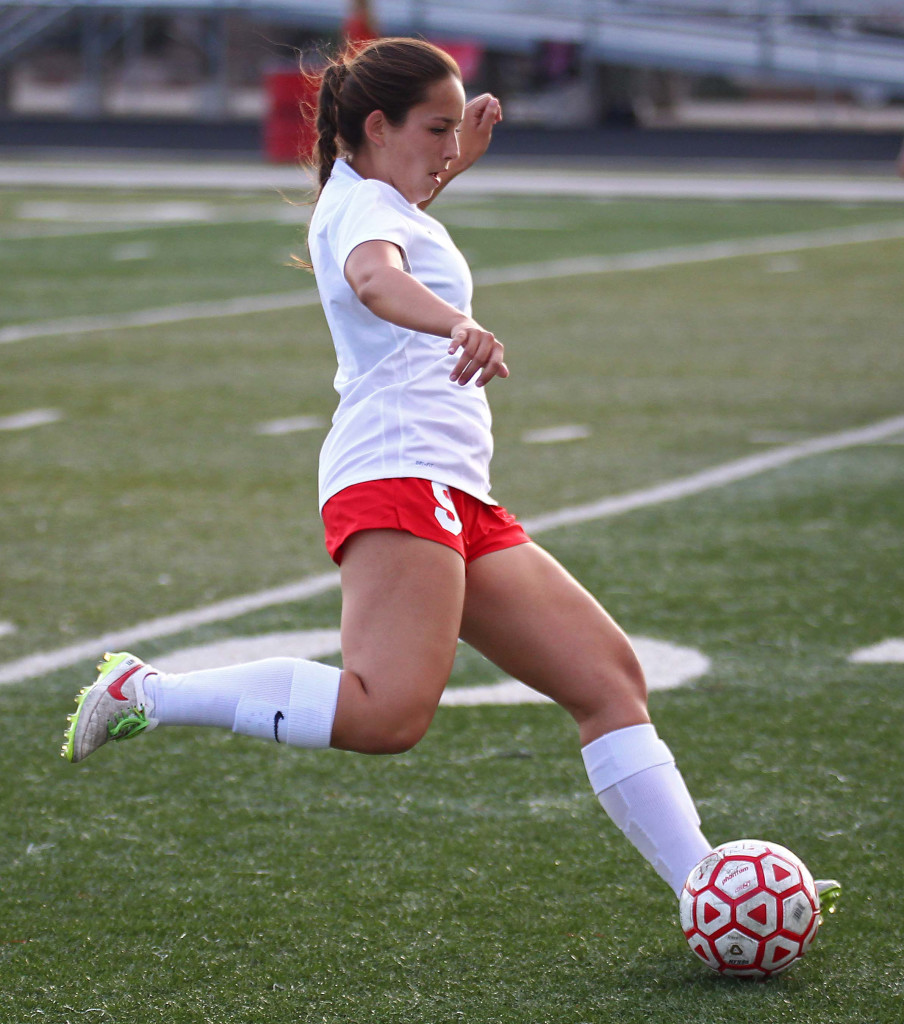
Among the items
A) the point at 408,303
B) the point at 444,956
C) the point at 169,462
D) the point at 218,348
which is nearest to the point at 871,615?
the point at 444,956

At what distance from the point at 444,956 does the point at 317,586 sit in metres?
2.83

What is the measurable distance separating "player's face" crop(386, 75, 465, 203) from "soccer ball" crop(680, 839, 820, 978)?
1.42m

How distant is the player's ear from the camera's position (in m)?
3.12

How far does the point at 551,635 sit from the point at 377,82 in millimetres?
1099

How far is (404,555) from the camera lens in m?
3.02

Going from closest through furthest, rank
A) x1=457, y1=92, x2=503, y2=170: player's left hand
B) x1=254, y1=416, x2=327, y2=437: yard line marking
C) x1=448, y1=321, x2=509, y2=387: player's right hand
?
Result: x1=448, y1=321, x2=509, y2=387: player's right hand, x1=457, y1=92, x2=503, y2=170: player's left hand, x1=254, y1=416, x2=327, y2=437: yard line marking

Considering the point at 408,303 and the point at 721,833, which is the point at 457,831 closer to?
the point at 721,833

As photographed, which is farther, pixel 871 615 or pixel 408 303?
→ pixel 871 615

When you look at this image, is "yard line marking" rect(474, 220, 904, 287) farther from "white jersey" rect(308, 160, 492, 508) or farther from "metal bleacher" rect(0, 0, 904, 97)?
"white jersey" rect(308, 160, 492, 508)

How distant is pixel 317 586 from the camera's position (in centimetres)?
590

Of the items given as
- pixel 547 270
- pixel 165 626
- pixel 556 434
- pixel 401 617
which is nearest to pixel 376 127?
pixel 401 617

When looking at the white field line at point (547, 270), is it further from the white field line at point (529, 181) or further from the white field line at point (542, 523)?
the white field line at point (542, 523)

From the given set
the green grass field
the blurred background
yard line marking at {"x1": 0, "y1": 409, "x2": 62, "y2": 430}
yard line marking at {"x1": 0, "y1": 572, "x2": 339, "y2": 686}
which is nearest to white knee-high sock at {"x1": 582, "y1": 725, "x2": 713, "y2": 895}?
the green grass field

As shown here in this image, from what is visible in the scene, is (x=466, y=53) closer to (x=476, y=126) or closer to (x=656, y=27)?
(x=656, y=27)
